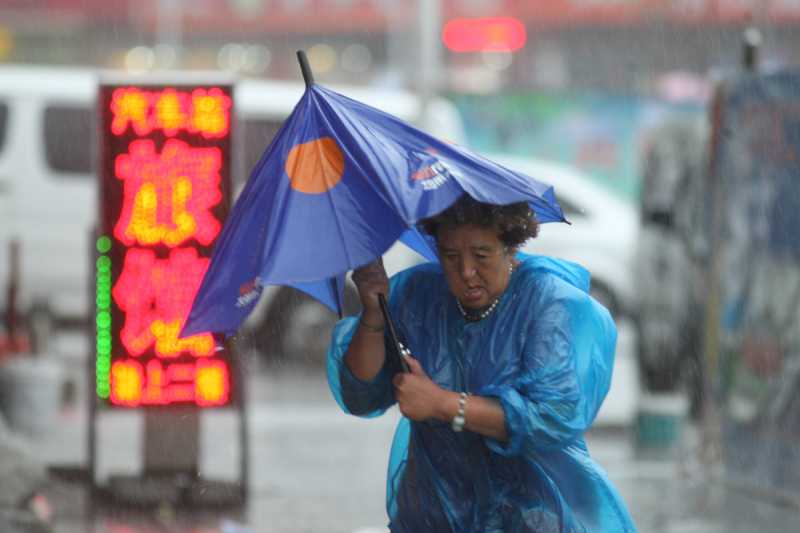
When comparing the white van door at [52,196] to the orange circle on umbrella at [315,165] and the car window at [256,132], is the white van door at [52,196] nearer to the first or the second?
the car window at [256,132]

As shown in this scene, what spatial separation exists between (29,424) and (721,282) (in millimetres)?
4582

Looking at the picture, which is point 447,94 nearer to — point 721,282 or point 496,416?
point 721,282

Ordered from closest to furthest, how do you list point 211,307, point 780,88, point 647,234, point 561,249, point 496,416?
point 496,416, point 211,307, point 780,88, point 647,234, point 561,249

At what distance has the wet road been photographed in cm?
829

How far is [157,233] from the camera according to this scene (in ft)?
27.1

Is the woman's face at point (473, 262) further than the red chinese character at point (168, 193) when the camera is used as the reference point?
No

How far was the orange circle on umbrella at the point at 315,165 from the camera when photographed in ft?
11.7

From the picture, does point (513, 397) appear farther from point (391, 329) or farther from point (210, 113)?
point (210, 113)

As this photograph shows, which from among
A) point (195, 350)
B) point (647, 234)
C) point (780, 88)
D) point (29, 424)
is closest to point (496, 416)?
point (195, 350)

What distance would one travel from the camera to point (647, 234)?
518 inches

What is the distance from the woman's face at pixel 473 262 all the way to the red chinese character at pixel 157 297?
4.80 meters

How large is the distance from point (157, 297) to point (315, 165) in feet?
15.7

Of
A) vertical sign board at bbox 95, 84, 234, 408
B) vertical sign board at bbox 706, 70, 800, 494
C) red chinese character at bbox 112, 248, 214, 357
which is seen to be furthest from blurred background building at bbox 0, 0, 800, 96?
red chinese character at bbox 112, 248, 214, 357

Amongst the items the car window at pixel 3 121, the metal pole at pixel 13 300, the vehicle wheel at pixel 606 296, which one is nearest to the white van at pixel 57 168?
the car window at pixel 3 121
